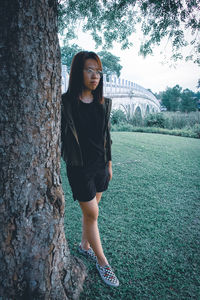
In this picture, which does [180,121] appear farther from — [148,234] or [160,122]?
[148,234]

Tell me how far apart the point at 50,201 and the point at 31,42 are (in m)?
1.00

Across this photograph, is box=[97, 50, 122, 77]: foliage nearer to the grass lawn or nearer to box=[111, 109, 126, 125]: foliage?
box=[111, 109, 126, 125]: foliage

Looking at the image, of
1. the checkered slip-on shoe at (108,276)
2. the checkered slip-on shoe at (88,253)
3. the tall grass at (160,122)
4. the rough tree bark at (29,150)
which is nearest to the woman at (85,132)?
the checkered slip-on shoe at (108,276)

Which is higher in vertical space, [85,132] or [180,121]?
[180,121]

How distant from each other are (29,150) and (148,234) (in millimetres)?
1824

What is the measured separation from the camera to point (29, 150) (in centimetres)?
113

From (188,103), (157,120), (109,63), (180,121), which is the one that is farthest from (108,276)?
(188,103)

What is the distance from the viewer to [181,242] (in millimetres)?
2129

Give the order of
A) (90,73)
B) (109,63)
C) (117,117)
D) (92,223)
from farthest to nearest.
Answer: (109,63) → (117,117) → (92,223) → (90,73)

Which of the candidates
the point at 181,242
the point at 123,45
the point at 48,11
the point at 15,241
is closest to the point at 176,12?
the point at 123,45

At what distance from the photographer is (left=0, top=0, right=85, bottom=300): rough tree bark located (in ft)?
3.33

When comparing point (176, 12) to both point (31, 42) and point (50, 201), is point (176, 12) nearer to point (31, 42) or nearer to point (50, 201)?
point (31, 42)

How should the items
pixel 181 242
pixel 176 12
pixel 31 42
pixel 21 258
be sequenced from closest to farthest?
pixel 31 42 → pixel 21 258 → pixel 181 242 → pixel 176 12

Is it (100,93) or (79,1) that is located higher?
(79,1)
